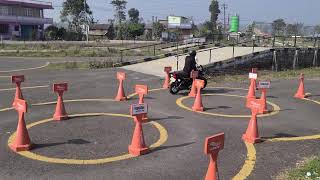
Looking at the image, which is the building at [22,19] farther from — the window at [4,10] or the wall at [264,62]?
the wall at [264,62]

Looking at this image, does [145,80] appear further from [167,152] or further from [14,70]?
[167,152]

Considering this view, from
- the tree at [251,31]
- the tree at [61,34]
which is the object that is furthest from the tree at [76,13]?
the tree at [251,31]

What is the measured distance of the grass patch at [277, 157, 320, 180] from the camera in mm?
6895

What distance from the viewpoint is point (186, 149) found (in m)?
8.50

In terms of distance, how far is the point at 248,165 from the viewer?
7598 millimetres

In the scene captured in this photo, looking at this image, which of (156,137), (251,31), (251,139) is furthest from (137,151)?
(251,31)

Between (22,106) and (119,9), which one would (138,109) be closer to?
(22,106)

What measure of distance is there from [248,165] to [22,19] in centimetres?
7561

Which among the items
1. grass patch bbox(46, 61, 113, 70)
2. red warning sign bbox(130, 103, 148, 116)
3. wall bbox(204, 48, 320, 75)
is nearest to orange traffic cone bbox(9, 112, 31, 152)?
red warning sign bbox(130, 103, 148, 116)

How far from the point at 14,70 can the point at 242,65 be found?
1273 cm

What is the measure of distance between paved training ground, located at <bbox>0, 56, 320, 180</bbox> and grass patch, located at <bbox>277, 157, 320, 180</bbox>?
24cm

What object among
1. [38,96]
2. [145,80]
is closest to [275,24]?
[145,80]

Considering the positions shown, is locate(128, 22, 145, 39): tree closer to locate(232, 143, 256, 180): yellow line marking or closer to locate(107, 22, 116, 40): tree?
locate(107, 22, 116, 40): tree

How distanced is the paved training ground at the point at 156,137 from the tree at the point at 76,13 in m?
66.1
